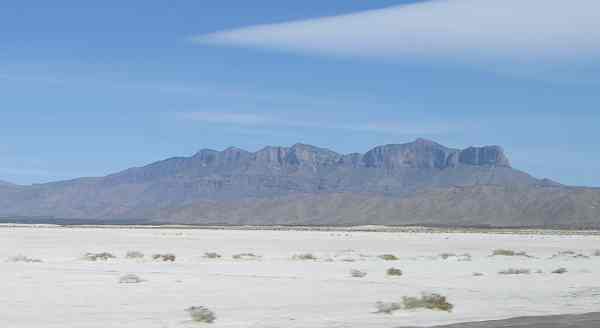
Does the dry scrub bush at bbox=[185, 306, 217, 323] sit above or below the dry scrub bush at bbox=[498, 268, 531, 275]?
below

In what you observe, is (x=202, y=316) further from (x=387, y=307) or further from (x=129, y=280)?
(x=129, y=280)

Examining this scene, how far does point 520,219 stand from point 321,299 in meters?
165

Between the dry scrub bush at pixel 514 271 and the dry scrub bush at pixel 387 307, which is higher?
the dry scrub bush at pixel 514 271

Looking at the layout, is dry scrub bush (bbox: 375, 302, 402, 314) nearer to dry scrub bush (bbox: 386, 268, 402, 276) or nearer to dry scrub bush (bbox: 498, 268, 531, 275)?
dry scrub bush (bbox: 386, 268, 402, 276)

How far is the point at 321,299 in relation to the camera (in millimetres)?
24578

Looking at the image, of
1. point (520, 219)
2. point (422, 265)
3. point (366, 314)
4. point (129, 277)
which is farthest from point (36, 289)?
point (520, 219)

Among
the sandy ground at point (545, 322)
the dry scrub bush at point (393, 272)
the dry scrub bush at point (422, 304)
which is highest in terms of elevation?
the dry scrub bush at point (393, 272)

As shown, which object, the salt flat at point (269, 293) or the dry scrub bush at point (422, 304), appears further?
the dry scrub bush at point (422, 304)

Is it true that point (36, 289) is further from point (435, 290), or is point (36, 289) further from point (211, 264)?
point (211, 264)

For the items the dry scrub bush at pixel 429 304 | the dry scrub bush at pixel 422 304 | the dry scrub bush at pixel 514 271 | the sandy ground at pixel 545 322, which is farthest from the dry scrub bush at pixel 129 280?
the dry scrub bush at pixel 514 271

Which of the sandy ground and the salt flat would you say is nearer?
the sandy ground

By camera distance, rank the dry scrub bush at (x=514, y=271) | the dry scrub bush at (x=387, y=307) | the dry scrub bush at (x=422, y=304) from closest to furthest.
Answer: the dry scrub bush at (x=387, y=307) < the dry scrub bush at (x=422, y=304) < the dry scrub bush at (x=514, y=271)

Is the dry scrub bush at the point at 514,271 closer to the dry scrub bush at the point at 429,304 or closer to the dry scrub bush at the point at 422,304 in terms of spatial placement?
the dry scrub bush at the point at 422,304

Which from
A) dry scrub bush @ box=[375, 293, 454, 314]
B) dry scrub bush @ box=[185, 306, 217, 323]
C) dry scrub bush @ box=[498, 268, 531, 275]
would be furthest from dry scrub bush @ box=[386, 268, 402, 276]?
dry scrub bush @ box=[185, 306, 217, 323]
